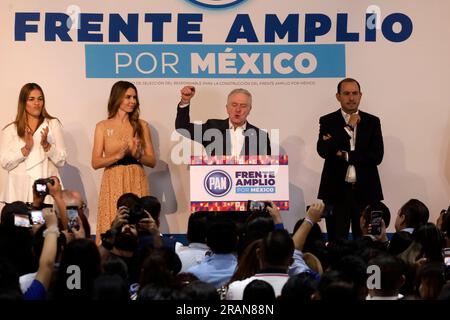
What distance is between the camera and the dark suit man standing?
30.1 feet

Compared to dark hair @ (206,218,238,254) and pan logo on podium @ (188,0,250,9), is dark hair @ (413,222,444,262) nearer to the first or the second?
dark hair @ (206,218,238,254)

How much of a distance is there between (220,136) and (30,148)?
162 cm

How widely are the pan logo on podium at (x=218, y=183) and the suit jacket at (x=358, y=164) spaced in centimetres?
120

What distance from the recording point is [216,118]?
1004cm

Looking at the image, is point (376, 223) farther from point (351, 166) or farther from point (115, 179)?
point (115, 179)

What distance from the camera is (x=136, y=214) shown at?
21.4 feet

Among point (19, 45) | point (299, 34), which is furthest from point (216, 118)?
point (19, 45)

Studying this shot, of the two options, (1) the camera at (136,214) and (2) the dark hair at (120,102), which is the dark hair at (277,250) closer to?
(1) the camera at (136,214)

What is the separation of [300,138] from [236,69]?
895 mm

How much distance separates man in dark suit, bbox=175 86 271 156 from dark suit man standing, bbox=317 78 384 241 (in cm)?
54

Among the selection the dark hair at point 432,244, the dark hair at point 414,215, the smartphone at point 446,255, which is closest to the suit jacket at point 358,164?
the dark hair at point 414,215

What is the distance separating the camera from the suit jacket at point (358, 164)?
30.2 ft

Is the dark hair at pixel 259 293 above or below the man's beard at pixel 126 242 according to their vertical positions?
below

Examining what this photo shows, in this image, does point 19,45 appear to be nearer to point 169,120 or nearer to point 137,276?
point 169,120
